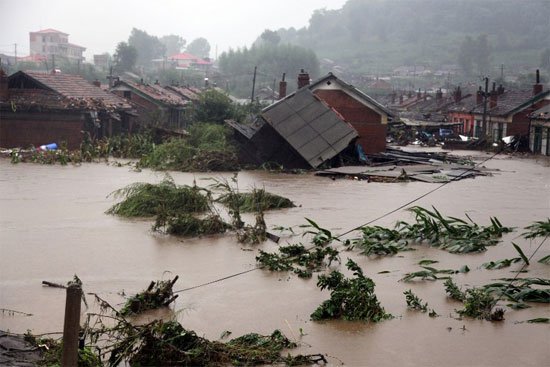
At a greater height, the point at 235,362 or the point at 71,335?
the point at 71,335

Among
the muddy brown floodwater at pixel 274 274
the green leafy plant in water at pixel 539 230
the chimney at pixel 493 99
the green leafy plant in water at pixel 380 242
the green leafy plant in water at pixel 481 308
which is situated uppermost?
the chimney at pixel 493 99

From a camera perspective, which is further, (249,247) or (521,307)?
(249,247)

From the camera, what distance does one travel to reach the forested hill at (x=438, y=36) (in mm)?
159000

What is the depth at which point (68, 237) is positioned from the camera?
55.0 feet

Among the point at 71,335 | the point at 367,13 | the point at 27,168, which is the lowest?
the point at 27,168

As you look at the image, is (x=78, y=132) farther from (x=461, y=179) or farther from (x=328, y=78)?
(x=461, y=179)

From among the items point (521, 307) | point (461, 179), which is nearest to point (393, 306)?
point (521, 307)

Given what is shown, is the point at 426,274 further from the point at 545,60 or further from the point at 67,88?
the point at 545,60

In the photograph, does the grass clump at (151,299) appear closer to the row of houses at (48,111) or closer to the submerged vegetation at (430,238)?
the submerged vegetation at (430,238)

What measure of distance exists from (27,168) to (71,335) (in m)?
25.6

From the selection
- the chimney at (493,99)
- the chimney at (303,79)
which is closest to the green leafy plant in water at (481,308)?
the chimney at (303,79)

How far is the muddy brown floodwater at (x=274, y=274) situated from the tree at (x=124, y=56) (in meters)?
77.1

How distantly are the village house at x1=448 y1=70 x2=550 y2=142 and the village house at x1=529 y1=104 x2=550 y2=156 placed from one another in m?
1.28

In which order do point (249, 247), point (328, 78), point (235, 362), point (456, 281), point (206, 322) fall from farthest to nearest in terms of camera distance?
point (328, 78)
point (249, 247)
point (456, 281)
point (206, 322)
point (235, 362)
